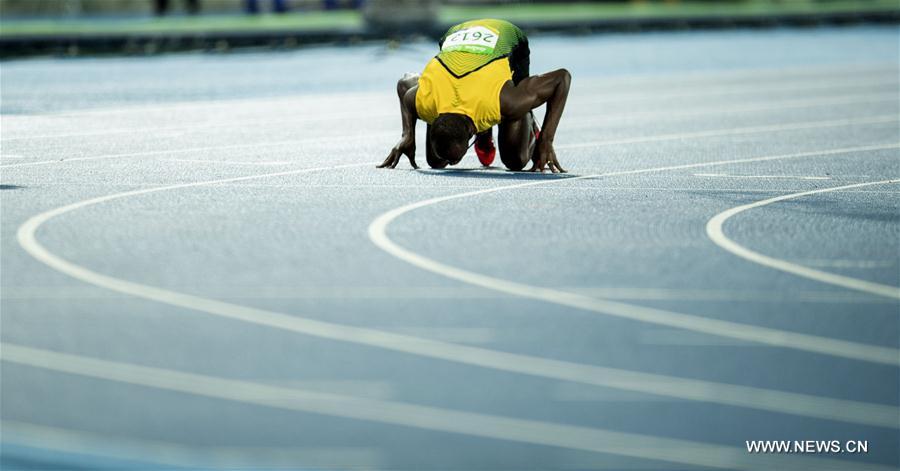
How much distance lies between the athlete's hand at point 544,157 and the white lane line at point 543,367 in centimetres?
452

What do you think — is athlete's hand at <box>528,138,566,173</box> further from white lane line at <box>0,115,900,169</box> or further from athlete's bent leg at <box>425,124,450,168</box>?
white lane line at <box>0,115,900,169</box>

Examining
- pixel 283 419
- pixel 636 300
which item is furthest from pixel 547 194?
pixel 283 419

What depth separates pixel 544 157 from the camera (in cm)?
1048

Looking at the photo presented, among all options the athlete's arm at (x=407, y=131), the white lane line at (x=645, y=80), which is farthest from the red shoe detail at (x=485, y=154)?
the white lane line at (x=645, y=80)

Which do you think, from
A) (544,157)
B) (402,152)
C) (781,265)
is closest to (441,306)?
(781,265)

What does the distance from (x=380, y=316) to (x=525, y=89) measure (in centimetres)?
477

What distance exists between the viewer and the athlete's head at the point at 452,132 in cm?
1005

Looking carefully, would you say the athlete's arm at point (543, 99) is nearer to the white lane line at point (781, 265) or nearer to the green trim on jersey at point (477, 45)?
the green trim on jersey at point (477, 45)

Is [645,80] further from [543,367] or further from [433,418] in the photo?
[433,418]

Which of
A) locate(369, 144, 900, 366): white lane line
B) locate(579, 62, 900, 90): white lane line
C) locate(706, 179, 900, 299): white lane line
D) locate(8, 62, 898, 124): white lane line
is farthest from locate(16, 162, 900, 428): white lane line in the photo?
locate(579, 62, 900, 90): white lane line

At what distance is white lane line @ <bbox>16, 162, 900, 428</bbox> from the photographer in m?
4.76

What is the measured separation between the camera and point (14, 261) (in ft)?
22.8

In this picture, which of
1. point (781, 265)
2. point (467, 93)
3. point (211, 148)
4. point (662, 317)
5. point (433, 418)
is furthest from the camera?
point (211, 148)

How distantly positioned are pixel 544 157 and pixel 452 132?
79cm
